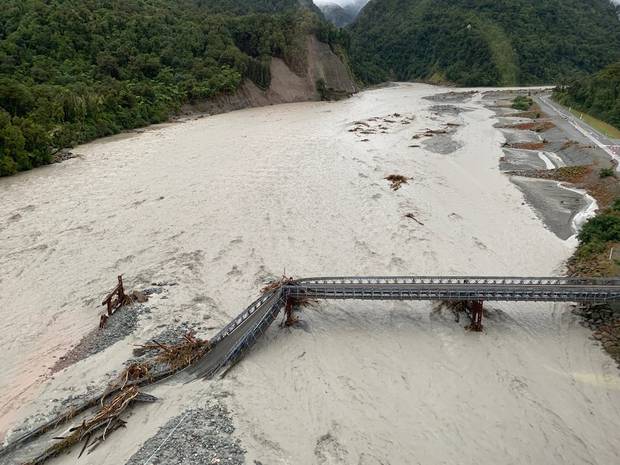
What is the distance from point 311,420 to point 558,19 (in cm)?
17614

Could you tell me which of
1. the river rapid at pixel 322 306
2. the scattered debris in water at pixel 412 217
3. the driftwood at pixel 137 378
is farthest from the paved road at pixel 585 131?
the driftwood at pixel 137 378

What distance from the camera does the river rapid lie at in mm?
14562

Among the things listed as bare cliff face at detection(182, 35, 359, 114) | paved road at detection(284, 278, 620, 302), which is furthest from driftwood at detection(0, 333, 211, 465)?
bare cliff face at detection(182, 35, 359, 114)

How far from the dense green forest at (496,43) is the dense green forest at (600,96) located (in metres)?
62.0

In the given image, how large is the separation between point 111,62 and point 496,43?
11728 centimetres

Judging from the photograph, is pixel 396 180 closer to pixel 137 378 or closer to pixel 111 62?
pixel 137 378

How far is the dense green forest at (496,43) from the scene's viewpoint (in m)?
138

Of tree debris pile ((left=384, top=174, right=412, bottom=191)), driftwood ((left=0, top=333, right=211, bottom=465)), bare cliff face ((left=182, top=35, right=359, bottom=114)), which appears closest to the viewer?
driftwood ((left=0, top=333, right=211, bottom=465))

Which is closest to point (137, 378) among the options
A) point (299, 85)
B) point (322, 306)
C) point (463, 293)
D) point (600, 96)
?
point (322, 306)

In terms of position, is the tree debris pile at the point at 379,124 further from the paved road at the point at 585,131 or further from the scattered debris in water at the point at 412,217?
the scattered debris in water at the point at 412,217

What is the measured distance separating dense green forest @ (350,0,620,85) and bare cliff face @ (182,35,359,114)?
21.3 m

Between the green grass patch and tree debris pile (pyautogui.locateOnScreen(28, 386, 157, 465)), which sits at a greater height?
tree debris pile (pyautogui.locateOnScreen(28, 386, 157, 465))

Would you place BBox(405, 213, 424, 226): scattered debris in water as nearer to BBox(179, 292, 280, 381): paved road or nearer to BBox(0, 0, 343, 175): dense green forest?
BBox(179, 292, 280, 381): paved road

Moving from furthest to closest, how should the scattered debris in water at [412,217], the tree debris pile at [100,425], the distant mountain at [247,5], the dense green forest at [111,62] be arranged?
the distant mountain at [247,5]
the dense green forest at [111,62]
the scattered debris in water at [412,217]
the tree debris pile at [100,425]
